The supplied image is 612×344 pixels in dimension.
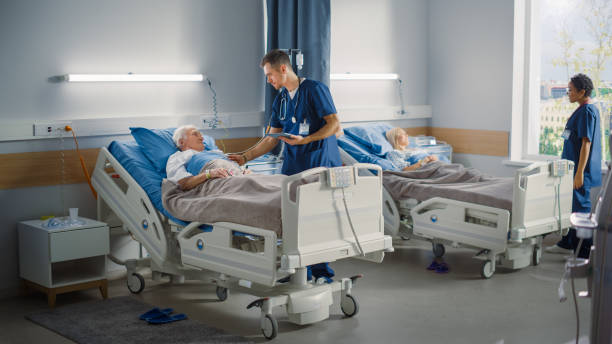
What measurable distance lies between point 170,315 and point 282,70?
154cm

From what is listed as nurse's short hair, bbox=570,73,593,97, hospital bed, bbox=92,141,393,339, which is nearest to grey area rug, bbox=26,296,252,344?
hospital bed, bbox=92,141,393,339

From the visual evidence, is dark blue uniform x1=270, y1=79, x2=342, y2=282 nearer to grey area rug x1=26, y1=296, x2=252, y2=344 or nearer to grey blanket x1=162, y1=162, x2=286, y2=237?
grey blanket x1=162, y1=162, x2=286, y2=237

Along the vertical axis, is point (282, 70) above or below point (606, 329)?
above

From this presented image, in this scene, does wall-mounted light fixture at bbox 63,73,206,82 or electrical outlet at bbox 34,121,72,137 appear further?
wall-mounted light fixture at bbox 63,73,206,82

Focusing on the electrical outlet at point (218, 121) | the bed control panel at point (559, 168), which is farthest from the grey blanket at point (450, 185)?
the electrical outlet at point (218, 121)

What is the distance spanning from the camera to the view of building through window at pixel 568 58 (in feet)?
18.2

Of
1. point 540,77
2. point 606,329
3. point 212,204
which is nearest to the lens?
point 606,329

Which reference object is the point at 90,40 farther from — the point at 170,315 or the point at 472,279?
the point at 472,279

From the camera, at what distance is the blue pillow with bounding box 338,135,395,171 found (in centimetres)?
515

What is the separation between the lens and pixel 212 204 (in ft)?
11.7

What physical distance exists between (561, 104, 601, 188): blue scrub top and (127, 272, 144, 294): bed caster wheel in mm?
3194

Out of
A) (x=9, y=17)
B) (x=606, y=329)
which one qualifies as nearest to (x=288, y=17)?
(x=9, y=17)

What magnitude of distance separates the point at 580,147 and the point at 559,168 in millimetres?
554

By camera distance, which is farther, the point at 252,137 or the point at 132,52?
the point at 252,137
